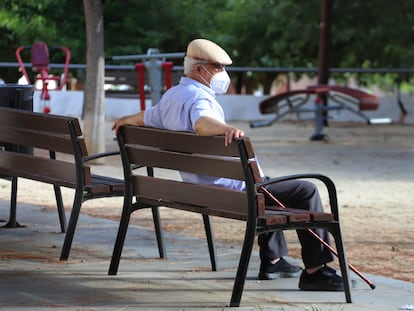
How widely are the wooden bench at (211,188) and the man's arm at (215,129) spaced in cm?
4

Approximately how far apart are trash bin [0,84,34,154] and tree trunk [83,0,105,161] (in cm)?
591

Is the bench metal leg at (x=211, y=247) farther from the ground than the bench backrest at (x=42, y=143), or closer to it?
closer to it

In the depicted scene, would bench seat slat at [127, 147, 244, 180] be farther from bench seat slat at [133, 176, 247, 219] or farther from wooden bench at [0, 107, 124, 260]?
wooden bench at [0, 107, 124, 260]

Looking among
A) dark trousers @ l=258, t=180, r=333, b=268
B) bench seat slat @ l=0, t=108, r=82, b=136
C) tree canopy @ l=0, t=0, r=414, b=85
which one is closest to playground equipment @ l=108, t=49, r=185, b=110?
tree canopy @ l=0, t=0, r=414, b=85

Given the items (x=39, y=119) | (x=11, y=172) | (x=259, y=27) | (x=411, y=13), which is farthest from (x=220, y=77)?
(x=259, y=27)

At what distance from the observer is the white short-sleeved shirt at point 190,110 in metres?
6.64

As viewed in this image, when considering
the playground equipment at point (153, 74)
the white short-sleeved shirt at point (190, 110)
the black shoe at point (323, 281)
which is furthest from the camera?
the playground equipment at point (153, 74)

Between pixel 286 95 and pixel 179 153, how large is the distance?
1518 cm

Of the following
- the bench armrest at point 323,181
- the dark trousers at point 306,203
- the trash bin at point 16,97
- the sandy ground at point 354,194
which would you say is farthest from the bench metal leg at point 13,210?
the bench armrest at point 323,181

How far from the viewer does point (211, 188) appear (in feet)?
21.6

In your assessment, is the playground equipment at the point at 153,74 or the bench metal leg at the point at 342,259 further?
the playground equipment at the point at 153,74

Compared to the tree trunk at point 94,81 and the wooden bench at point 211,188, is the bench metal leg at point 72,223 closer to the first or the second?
the wooden bench at point 211,188

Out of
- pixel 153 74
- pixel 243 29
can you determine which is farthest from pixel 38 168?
pixel 243 29

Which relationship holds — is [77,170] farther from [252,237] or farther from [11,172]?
[252,237]
